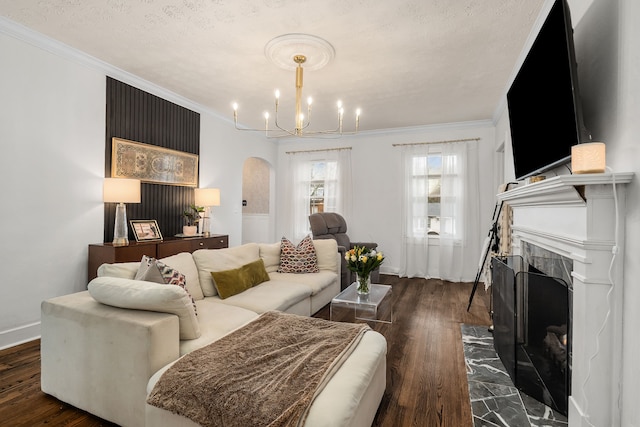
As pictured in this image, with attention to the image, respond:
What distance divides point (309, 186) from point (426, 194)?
7.33 ft

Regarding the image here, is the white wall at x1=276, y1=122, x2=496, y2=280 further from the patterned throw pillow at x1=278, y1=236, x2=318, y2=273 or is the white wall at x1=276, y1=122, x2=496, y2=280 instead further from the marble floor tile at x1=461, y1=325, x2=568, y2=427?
the marble floor tile at x1=461, y1=325, x2=568, y2=427

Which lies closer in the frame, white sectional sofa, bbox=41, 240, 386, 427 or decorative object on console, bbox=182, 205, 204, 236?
white sectional sofa, bbox=41, 240, 386, 427

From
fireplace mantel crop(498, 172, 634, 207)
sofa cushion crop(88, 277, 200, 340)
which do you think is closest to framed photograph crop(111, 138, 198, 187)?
sofa cushion crop(88, 277, 200, 340)

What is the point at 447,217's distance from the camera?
5.54 metres

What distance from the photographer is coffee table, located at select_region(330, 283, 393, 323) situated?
310 centimetres

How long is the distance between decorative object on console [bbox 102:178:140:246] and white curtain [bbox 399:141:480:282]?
4.20 m

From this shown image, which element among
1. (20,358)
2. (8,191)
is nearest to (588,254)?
(20,358)

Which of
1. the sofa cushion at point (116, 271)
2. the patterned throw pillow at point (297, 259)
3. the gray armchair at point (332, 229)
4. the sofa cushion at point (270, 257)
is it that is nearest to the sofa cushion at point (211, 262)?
the sofa cushion at point (270, 257)

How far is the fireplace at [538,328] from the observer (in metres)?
1.91

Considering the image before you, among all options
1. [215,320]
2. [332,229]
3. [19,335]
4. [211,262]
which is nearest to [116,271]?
[215,320]

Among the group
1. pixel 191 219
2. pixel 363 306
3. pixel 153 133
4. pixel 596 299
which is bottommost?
pixel 363 306

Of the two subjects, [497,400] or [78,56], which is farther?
[78,56]

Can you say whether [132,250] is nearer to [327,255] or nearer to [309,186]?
[327,255]

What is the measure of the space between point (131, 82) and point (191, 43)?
1265mm
